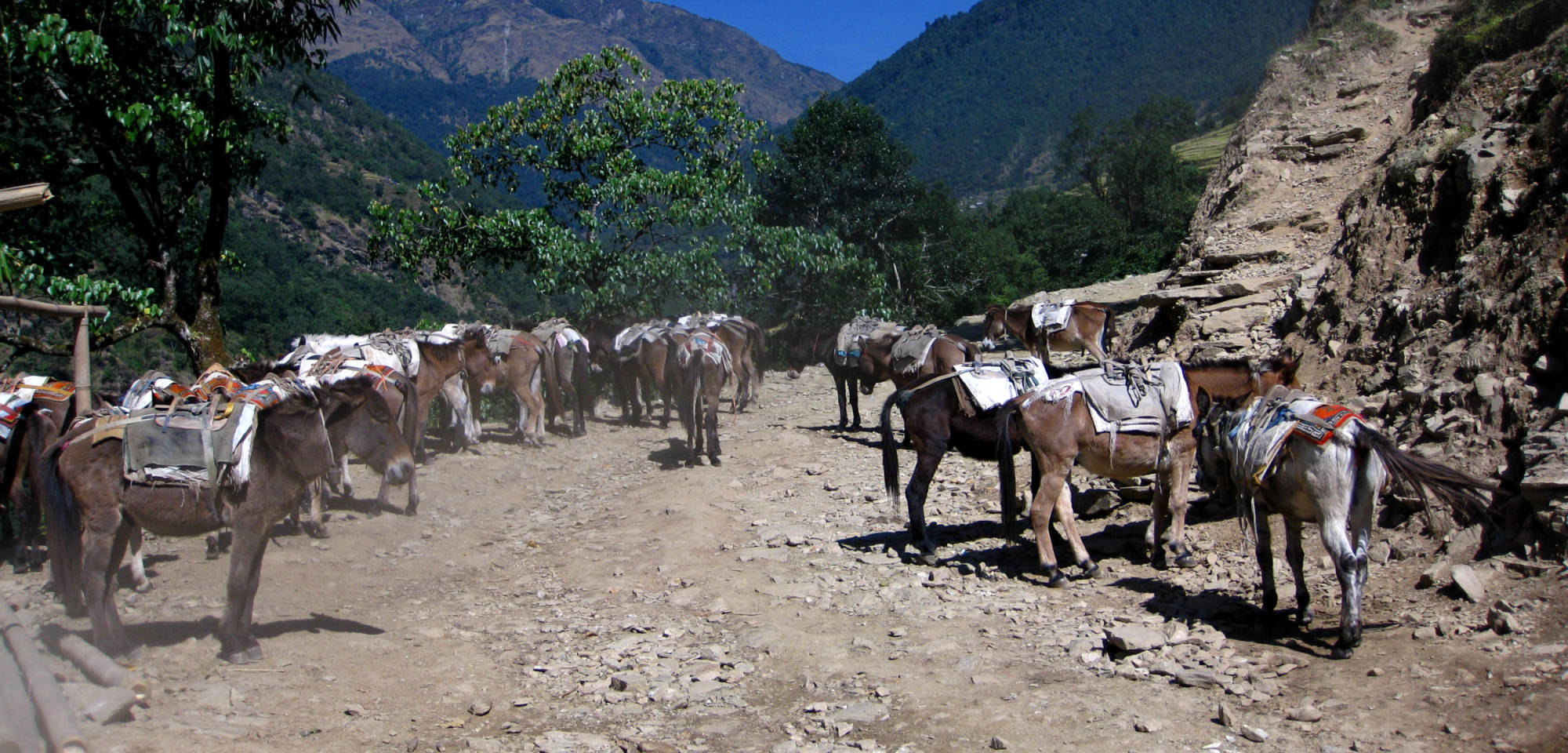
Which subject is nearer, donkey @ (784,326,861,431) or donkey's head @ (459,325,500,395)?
donkey's head @ (459,325,500,395)

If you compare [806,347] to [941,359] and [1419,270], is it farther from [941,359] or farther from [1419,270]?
[1419,270]

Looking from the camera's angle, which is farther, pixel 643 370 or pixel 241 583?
pixel 643 370

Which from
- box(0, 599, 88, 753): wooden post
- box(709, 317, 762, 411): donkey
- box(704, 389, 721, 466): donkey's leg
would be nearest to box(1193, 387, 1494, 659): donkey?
box(0, 599, 88, 753): wooden post

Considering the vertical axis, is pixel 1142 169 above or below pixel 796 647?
above

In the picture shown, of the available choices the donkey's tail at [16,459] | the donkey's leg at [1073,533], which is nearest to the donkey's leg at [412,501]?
the donkey's tail at [16,459]

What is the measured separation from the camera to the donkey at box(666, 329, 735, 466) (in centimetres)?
1371

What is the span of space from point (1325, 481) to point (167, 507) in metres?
7.88

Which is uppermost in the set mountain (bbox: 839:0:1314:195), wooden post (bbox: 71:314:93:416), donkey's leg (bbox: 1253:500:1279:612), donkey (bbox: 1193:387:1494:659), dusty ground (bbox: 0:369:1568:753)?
mountain (bbox: 839:0:1314:195)

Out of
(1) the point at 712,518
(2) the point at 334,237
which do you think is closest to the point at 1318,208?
(1) the point at 712,518

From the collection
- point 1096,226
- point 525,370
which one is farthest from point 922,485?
point 1096,226

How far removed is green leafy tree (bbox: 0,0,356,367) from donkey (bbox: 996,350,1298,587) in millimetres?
9305

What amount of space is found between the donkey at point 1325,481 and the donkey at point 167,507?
264 inches

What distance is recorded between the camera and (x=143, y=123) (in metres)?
9.94

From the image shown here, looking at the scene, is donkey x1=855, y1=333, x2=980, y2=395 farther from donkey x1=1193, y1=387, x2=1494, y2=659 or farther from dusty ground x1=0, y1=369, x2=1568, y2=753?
donkey x1=1193, y1=387, x2=1494, y2=659
